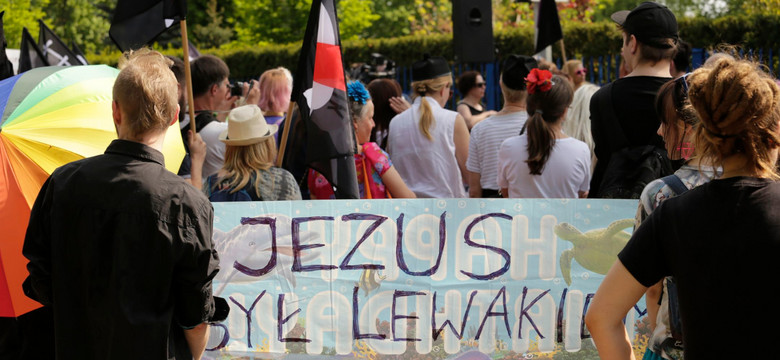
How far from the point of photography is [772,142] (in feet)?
7.28

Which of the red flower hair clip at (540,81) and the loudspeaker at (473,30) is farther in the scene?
the loudspeaker at (473,30)

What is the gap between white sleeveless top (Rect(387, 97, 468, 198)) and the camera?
6082 mm

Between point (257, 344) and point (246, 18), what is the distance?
1052 inches

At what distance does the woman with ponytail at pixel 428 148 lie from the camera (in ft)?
20.0

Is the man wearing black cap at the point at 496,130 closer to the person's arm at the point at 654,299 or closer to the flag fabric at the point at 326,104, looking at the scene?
the flag fabric at the point at 326,104

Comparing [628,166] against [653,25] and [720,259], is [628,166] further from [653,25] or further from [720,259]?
[720,259]

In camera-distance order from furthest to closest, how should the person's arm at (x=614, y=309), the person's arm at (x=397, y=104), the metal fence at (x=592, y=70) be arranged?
the metal fence at (x=592, y=70)
the person's arm at (x=397, y=104)
the person's arm at (x=614, y=309)

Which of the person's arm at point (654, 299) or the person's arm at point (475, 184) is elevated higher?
the person's arm at point (654, 299)

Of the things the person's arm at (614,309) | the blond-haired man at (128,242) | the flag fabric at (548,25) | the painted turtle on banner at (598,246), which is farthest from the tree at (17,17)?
the person's arm at (614,309)

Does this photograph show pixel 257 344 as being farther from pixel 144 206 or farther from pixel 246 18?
pixel 246 18

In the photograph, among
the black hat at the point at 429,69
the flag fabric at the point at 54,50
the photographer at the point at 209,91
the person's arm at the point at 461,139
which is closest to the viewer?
the photographer at the point at 209,91

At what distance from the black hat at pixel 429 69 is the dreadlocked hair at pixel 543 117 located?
1.48 m

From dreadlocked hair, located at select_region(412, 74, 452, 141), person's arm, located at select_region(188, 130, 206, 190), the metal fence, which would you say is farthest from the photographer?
the metal fence

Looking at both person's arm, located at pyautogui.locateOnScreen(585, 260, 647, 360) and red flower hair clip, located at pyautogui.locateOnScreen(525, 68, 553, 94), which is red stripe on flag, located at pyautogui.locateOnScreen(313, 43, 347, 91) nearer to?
red flower hair clip, located at pyautogui.locateOnScreen(525, 68, 553, 94)
